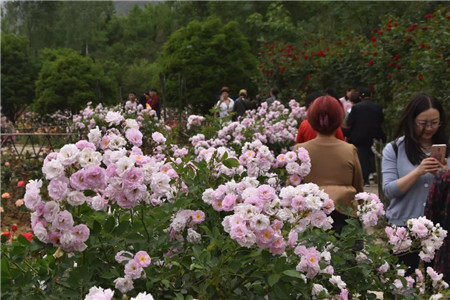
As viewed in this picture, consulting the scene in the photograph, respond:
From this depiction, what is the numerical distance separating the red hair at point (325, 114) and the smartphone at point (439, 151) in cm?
57

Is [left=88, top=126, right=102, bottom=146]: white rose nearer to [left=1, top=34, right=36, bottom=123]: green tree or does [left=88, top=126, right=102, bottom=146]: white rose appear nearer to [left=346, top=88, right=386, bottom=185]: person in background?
[left=346, top=88, right=386, bottom=185]: person in background

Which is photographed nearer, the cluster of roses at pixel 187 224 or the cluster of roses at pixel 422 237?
the cluster of roses at pixel 187 224

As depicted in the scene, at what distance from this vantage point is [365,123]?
9.72m

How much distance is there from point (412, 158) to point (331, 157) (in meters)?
0.43

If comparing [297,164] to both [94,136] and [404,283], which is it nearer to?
[404,283]

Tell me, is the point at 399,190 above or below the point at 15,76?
above

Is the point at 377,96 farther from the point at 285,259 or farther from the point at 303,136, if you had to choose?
the point at 285,259

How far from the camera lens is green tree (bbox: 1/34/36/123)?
3111 cm

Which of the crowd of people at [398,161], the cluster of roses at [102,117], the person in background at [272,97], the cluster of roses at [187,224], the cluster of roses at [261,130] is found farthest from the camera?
the person in background at [272,97]

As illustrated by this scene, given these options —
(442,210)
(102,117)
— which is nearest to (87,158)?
(442,210)

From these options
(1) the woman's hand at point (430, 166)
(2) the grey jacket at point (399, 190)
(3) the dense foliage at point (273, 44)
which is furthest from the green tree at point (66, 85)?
(1) the woman's hand at point (430, 166)

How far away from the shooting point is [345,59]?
15.8 meters

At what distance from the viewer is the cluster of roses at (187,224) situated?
241cm

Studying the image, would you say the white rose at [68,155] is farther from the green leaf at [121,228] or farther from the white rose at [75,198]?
the green leaf at [121,228]
